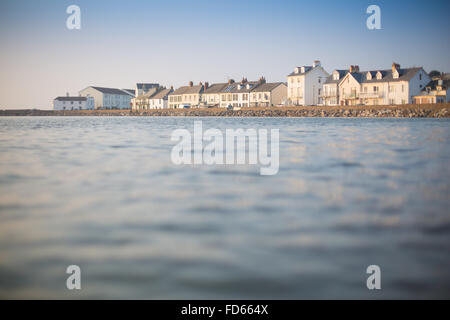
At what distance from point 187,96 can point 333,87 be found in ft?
130

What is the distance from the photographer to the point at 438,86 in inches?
2621

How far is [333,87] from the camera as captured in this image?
78188 millimetres

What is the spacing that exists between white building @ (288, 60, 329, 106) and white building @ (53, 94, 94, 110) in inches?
2661

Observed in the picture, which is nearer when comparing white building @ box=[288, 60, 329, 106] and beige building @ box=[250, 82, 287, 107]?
white building @ box=[288, 60, 329, 106]

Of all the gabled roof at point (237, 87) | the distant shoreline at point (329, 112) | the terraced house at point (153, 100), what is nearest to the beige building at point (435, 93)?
the distant shoreline at point (329, 112)

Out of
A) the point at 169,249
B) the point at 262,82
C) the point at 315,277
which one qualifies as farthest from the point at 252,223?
the point at 262,82

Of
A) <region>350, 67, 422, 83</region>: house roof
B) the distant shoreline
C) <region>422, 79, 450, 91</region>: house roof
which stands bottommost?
the distant shoreline

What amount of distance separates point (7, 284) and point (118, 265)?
3.61 feet

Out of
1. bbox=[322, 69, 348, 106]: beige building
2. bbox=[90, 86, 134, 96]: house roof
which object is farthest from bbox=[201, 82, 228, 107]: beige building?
bbox=[90, 86, 134, 96]: house roof

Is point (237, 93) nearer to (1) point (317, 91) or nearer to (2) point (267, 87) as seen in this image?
(2) point (267, 87)

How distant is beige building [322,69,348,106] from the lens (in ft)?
255

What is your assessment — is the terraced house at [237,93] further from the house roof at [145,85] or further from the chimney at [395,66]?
the house roof at [145,85]

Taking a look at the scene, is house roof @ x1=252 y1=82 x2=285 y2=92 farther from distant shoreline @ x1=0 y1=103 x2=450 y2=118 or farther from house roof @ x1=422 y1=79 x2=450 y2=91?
house roof @ x1=422 y1=79 x2=450 y2=91
